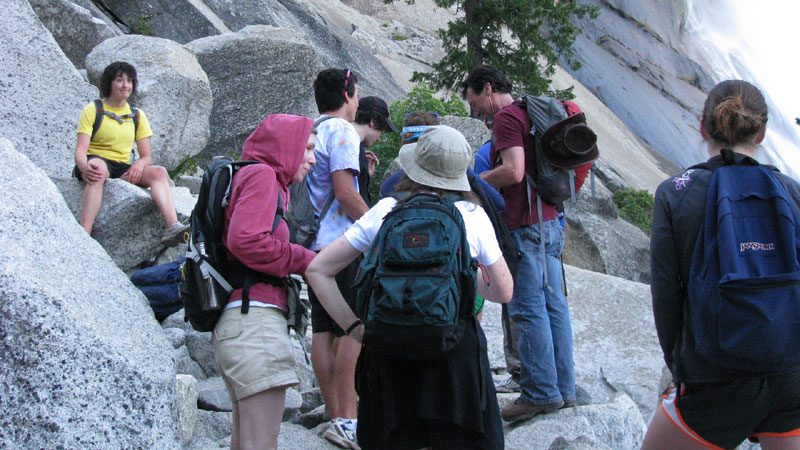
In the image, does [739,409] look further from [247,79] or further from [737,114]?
[247,79]

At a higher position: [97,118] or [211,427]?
[97,118]

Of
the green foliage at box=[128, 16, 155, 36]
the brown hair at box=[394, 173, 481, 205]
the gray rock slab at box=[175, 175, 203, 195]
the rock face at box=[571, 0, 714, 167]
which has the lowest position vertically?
the gray rock slab at box=[175, 175, 203, 195]

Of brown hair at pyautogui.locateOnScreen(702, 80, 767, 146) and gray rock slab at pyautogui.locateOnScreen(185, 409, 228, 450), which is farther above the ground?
brown hair at pyautogui.locateOnScreen(702, 80, 767, 146)

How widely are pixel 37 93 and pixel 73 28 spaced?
454 centimetres

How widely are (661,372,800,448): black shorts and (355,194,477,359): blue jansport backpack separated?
85 cm

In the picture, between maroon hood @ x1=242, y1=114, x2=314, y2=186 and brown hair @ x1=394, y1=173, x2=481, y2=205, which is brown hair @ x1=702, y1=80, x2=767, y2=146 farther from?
maroon hood @ x1=242, y1=114, x2=314, y2=186

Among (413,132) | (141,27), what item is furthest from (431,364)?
(141,27)

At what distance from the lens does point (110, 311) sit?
2973 millimetres

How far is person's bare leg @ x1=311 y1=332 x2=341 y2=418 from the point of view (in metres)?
3.78

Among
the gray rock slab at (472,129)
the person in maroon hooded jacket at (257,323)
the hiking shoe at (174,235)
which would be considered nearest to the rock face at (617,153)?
the gray rock slab at (472,129)

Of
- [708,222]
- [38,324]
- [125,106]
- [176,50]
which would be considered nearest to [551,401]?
[708,222]

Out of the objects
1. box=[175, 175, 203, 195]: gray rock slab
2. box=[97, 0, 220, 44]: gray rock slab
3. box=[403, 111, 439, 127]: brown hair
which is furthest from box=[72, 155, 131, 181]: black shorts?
box=[97, 0, 220, 44]: gray rock slab

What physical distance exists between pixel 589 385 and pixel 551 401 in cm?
201

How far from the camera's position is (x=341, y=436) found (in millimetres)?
3662
